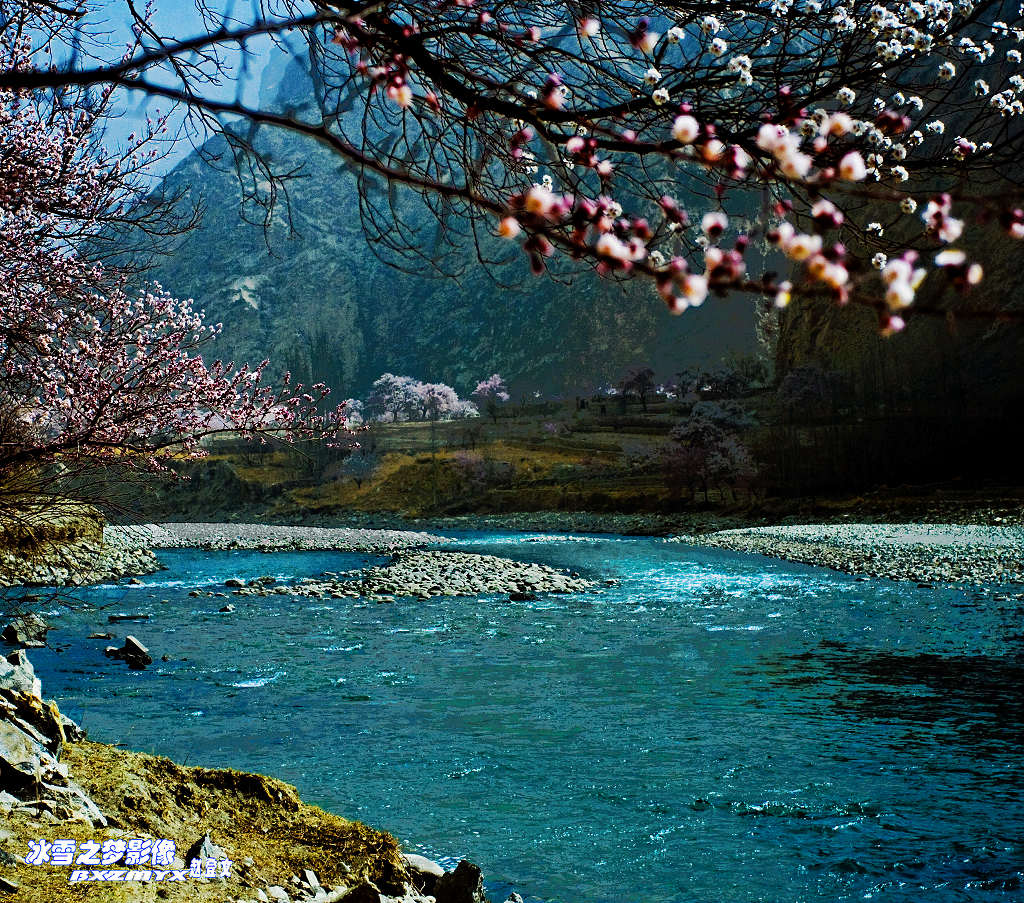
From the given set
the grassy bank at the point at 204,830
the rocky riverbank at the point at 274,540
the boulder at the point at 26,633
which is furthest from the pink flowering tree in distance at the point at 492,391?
the grassy bank at the point at 204,830

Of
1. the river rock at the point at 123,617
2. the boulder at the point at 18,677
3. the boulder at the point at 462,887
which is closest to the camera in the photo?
the boulder at the point at 462,887

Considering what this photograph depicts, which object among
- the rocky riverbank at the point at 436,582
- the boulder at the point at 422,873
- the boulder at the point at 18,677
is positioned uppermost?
the boulder at the point at 18,677

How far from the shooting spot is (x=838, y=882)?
5.80 meters

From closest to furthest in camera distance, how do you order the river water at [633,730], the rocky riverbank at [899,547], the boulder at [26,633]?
the river water at [633,730] → the boulder at [26,633] → the rocky riverbank at [899,547]

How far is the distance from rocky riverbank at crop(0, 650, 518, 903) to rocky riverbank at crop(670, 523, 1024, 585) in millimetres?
17939

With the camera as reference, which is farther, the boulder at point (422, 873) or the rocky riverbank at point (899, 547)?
the rocky riverbank at point (899, 547)

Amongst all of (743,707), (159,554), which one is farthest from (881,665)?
(159,554)

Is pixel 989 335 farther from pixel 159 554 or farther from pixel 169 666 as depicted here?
pixel 169 666

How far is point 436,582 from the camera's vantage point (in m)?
22.1

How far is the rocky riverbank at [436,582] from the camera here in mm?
20781

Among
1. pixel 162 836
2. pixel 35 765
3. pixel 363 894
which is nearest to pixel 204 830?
pixel 162 836

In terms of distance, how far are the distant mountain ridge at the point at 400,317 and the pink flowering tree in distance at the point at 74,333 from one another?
5259 inches

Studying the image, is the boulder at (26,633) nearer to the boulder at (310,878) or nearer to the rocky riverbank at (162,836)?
the rocky riverbank at (162,836)

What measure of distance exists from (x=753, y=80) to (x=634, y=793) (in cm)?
568
